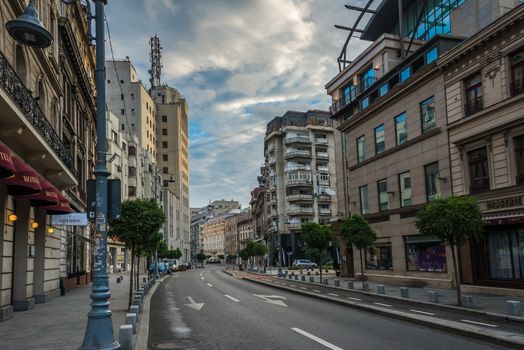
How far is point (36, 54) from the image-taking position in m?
18.1

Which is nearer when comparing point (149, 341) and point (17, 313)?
point (149, 341)

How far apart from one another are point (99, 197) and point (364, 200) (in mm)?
28346

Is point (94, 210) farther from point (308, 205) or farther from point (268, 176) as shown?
point (268, 176)

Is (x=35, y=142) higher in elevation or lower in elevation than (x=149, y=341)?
higher

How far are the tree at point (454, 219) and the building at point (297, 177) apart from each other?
64.2m

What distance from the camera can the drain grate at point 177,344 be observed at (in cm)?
1055

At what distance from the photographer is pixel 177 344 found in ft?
35.7

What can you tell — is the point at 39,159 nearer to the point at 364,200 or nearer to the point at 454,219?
the point at 454,219

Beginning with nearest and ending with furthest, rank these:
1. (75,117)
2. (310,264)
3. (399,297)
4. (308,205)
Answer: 1. (399,297)
2. (75,117)
3. (310,264)
4. (308,205)

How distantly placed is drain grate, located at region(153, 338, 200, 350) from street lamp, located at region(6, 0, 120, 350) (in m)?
2.42

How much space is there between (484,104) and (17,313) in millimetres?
20811

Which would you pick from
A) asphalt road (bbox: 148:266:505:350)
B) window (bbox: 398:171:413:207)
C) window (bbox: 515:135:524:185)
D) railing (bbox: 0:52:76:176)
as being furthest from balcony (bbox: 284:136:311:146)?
asphalt road (bbox: 148:266:505:350)

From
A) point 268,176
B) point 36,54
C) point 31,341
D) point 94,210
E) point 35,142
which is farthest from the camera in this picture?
point 268,176

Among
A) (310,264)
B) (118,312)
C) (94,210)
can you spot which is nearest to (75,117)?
(118,312)
